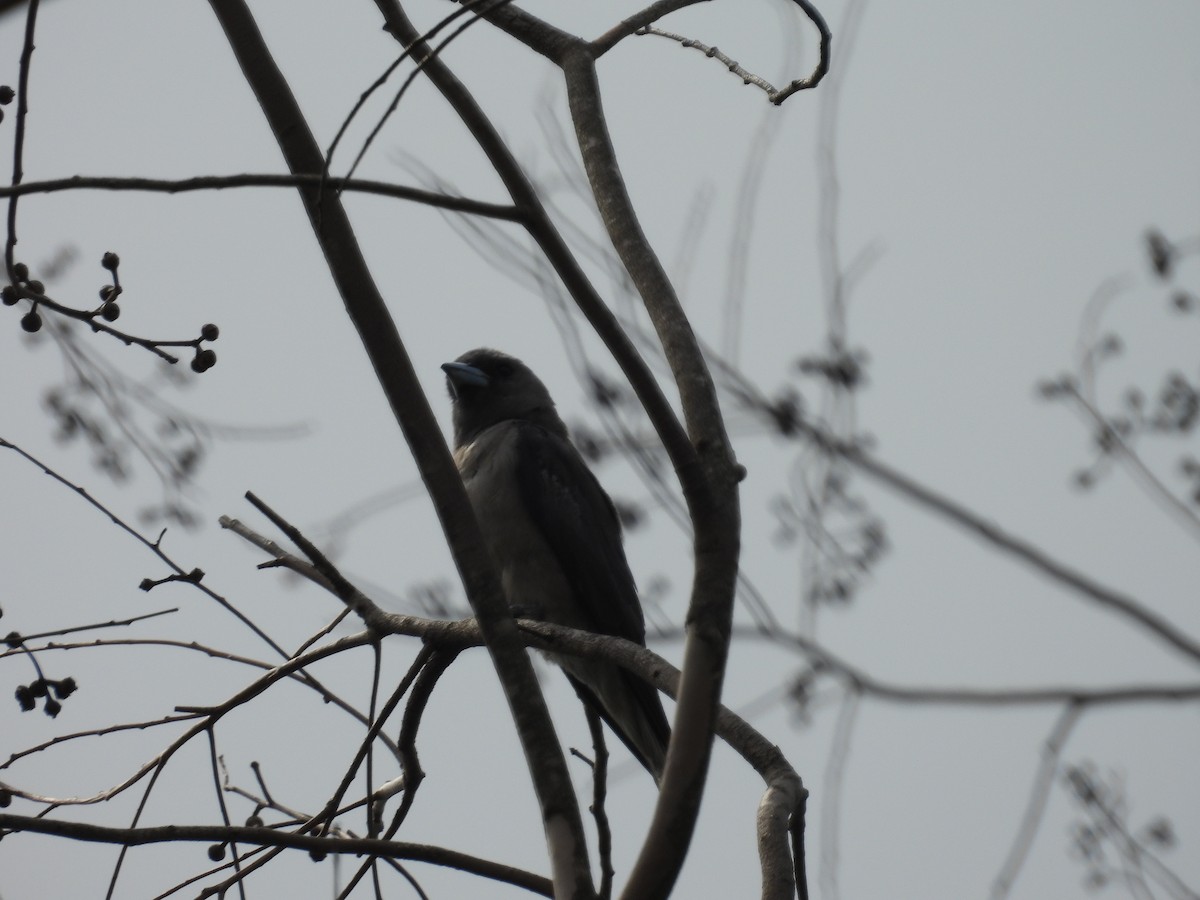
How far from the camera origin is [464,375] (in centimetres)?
737

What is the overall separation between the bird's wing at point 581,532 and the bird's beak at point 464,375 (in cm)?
76

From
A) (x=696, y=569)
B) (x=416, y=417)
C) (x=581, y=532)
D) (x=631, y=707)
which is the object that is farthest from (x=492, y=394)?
(x=696, y=569)

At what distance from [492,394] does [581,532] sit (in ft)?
4.49

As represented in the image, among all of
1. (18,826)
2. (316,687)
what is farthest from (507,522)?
(18,826)

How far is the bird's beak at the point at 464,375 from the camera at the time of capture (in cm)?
737

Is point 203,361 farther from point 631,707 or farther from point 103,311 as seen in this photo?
point 631,707

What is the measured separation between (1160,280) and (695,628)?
302 cm

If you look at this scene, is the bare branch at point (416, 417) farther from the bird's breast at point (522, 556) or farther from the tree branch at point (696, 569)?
the bird's breast at point (522, 556)

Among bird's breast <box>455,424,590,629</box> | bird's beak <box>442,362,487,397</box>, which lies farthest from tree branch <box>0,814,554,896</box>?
bird's beak <box>442,362,487,397</box>

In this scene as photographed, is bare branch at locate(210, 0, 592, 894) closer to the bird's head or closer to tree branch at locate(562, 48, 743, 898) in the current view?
tree branch at locate(562, 48, 743, 898)

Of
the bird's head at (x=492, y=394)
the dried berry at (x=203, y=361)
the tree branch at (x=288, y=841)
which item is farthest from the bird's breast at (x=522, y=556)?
the tree branch at (x=288, y=841)

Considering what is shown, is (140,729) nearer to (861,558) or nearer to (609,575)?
(861,558)

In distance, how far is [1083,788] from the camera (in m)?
4.79

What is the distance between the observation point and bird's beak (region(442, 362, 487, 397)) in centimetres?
737
